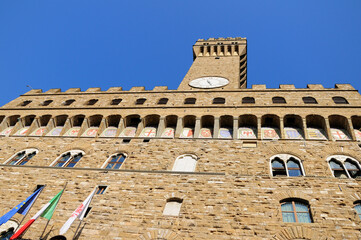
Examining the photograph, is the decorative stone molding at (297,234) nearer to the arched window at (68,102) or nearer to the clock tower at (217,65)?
the clock tower at (217,65)

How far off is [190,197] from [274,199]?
8.61 feet

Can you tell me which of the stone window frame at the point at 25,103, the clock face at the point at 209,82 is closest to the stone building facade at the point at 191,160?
the stone window frame at the point at 25,103

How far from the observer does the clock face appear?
58.3 feet

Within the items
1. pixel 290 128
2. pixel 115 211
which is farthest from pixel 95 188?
pixel 290 128

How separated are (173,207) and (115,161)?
12.3 ft

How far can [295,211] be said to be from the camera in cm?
836

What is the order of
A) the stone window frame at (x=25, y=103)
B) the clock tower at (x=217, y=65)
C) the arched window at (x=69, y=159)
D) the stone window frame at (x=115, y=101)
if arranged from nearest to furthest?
the arched window at (x=69, y=159) → the stone window frame at (x=115, y=101) → the stone window frame at (x=25, y=103) → the clock tower at (x=217, y=65)

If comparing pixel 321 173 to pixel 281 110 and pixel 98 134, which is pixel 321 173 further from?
pixel 98 134

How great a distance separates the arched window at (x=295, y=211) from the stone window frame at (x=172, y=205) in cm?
312

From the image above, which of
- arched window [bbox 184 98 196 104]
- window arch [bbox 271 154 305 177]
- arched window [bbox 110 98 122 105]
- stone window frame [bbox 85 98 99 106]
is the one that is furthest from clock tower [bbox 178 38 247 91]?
window arch [bbox 271 154 305 177]

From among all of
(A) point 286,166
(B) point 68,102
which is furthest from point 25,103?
(A) point 286,166

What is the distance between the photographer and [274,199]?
28.7ft

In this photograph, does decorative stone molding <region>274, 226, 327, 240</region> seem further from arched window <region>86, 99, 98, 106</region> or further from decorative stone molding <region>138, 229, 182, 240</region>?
arched window <region>86, 99, 98, 106</region>

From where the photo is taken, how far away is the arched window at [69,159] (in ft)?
38.3
